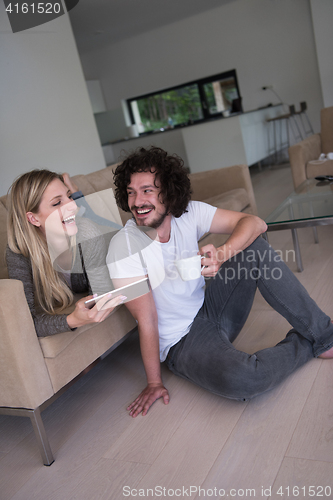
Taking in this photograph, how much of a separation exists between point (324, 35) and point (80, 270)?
18.9 ft

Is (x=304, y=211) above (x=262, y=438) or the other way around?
above

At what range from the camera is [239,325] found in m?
1.61

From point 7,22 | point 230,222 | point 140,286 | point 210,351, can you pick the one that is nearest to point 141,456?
point 210,351

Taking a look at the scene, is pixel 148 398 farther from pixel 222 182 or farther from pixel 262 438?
pixel 222 182

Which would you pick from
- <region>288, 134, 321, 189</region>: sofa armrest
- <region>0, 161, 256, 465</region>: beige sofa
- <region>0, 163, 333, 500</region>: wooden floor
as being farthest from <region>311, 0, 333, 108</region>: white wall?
<region>0, 161, 256, 465</region>: beige sofa

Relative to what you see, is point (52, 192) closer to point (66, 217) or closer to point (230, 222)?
point (66, 217)

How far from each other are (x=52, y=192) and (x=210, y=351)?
73cm

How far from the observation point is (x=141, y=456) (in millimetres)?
1269

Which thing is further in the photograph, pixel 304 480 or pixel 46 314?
pixel 46 314

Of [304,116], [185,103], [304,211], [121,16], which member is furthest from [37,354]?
[185,103]

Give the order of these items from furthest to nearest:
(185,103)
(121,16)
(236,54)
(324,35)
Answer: (185,103), (236,54), (121,16), (324,35)

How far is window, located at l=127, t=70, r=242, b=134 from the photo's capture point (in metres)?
7.51

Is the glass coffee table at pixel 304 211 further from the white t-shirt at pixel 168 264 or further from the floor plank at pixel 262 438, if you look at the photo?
the floor plank at pixel 262 438

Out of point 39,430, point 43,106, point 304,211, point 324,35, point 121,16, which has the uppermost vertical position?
point 121,16
